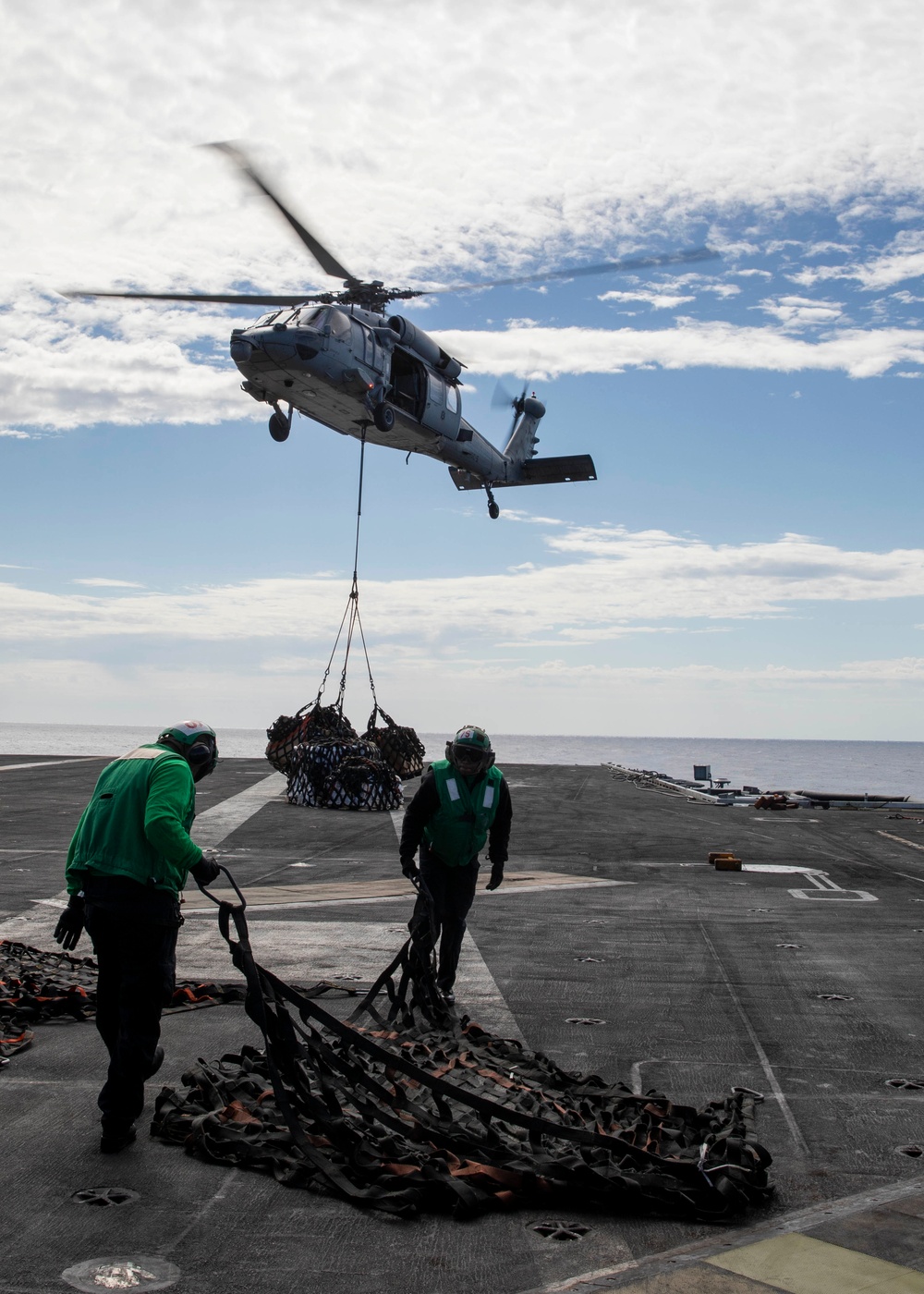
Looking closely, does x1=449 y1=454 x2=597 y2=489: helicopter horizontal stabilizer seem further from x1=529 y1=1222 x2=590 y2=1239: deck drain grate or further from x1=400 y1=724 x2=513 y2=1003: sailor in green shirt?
x1=529 y1=1222 x2=590 y2=1239: deck drain grate

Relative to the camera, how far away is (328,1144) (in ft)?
14.8

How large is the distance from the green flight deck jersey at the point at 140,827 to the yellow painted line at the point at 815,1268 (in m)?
2.69

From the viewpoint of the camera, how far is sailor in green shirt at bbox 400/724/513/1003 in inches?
289

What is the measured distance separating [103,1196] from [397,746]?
2277 centimetres

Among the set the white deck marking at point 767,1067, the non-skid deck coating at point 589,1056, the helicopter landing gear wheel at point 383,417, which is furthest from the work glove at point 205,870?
the helicopter landing gear wheel at point 383,417

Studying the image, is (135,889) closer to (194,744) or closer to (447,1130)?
(194,744)

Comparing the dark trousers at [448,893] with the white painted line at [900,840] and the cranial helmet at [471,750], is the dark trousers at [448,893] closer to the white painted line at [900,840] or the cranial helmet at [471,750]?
the cranial helmet at [471,750]

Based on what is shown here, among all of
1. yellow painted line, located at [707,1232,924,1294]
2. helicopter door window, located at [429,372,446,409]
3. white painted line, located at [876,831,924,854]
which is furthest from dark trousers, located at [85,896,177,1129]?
helicopter door window, located at [429,372,446,409]

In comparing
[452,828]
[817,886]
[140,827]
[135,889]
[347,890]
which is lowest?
[347,890]

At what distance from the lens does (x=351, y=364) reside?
819 inches

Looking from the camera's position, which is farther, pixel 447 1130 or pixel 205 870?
pixel 205 870

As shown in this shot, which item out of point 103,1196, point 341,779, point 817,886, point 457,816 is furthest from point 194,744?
point 341,779

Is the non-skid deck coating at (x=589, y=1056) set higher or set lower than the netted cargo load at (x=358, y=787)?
lower

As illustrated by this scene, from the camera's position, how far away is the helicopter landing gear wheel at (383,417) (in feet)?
72.0
